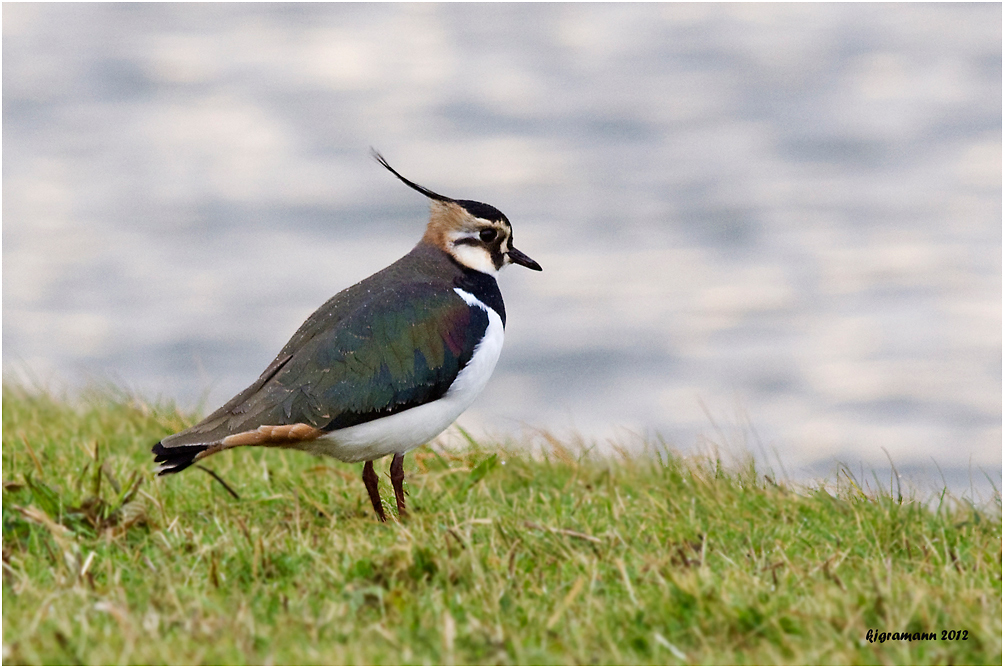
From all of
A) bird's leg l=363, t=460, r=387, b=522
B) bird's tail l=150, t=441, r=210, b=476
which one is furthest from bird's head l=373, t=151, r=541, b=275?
bird's tail l=150, t=441, r=210, b=476

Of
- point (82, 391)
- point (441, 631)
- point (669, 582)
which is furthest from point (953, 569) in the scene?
point (82, 391)

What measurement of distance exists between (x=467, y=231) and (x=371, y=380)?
3.73 feet

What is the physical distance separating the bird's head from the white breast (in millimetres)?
387

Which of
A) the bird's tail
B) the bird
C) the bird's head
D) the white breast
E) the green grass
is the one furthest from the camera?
the bird's head

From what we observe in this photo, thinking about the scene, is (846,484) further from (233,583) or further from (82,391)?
(82,391)

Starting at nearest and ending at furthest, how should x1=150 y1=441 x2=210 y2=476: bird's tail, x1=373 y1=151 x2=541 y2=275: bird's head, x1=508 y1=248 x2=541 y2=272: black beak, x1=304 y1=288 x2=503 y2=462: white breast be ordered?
x1=150 y1=441 x2=210 y2=476: bird's tail
x1=304 y1=288 x2=503 y2=462: white breast
x1=373 y1=151 x2=541 y2=275: bird's head
x1=508 y1=248 x2=541 y2=272: black beak

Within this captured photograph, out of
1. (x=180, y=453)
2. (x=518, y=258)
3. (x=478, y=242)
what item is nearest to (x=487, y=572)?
(x=180, y=453)

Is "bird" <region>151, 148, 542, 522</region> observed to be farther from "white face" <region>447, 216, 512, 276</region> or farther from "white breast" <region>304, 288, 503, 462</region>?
"white face" <region>447, 216, 512, 276</region>

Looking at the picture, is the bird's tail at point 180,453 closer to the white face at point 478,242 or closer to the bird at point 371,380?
the bird at point 371,380

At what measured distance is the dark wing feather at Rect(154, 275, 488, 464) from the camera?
5.59 metres

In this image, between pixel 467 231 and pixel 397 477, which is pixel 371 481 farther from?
pixel 467 231

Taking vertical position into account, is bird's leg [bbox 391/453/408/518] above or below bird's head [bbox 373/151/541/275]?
below

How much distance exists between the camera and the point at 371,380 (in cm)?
571

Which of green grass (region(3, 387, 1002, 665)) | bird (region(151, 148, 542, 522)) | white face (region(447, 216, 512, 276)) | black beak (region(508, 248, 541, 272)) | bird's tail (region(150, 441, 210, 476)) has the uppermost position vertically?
white face (region(447, 216, 512, 276))
